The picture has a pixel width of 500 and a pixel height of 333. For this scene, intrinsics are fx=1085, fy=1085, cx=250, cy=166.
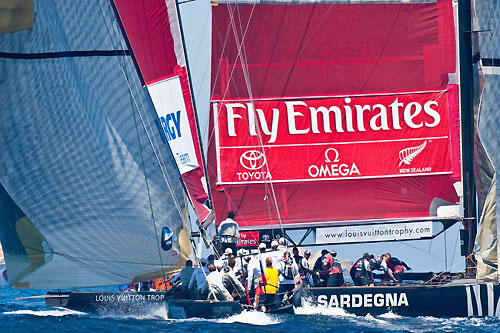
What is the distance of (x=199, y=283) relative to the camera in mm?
19969

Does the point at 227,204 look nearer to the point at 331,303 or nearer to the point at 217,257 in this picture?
the point at 217,257

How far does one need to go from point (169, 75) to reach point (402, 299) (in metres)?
7.31

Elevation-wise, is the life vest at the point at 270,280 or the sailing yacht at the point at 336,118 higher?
the sailing yacht at the point at 336,118

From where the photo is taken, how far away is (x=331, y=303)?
69.1ft

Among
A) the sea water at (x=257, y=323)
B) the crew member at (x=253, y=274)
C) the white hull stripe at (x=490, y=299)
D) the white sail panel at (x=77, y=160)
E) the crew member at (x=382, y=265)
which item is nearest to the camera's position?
the sea water at (x=257, y=323)

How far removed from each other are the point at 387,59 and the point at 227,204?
4.98m

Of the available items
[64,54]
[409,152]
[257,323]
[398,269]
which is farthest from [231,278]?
[409,152]

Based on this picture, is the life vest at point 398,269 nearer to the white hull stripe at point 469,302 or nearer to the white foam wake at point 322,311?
the white hull stripe at point 469,302

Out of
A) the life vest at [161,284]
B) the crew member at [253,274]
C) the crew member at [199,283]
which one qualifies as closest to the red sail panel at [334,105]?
the life vest at [161,284]

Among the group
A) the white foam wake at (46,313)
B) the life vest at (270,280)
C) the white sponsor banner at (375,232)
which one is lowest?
the white foam wake at (46,313)

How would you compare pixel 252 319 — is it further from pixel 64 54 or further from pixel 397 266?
pixel 64 54

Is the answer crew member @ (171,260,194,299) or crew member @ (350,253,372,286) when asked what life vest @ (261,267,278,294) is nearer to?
crew member @ (171,260,194,299)

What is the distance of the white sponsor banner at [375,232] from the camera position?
2462cm

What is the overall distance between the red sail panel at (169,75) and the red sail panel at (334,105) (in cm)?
112
